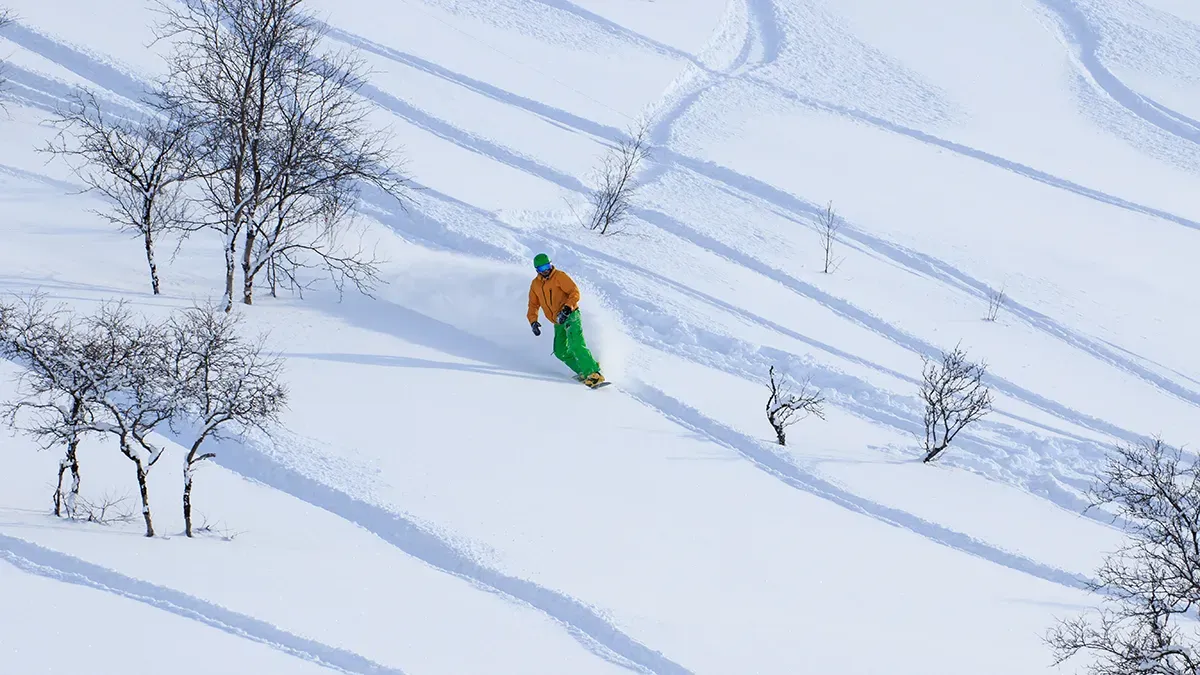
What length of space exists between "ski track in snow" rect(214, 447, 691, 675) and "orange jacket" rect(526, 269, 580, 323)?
12.9ft

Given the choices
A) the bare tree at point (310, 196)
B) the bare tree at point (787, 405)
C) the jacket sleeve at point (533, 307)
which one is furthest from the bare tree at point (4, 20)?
the bare tree at point (787, 405)

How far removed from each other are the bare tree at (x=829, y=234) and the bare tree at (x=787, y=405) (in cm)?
Result: 513

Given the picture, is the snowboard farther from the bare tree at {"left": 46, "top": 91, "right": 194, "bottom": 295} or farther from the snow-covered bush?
the bare tree at {"left": 46, "top": 91, "right": 194, "bottom": 295}

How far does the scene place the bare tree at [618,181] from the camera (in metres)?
20.1

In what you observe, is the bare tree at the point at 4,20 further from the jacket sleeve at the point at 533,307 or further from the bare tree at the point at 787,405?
the bare tree at the point at 787,405

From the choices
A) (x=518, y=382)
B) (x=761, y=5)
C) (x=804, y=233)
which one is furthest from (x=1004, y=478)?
(x=761, y=5)

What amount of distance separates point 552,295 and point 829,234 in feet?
29.2

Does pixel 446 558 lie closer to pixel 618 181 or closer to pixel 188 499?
pixel 188 499

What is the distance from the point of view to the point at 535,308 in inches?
549

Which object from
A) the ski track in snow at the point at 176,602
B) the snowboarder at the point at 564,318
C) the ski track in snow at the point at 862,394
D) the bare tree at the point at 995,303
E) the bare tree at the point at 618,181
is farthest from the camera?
the bare tree at the point at 618,181

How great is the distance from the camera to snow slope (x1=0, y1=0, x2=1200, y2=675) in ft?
30.3

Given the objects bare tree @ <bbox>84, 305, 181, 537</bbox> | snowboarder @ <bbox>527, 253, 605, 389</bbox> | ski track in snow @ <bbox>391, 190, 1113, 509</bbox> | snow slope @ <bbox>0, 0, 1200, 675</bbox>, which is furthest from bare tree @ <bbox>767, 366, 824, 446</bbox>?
bare tree @ <bbox>84, 305, 181, 537</bbox>

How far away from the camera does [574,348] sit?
45.7 feet

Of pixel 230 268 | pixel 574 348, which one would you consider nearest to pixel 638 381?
pixel 574 348
